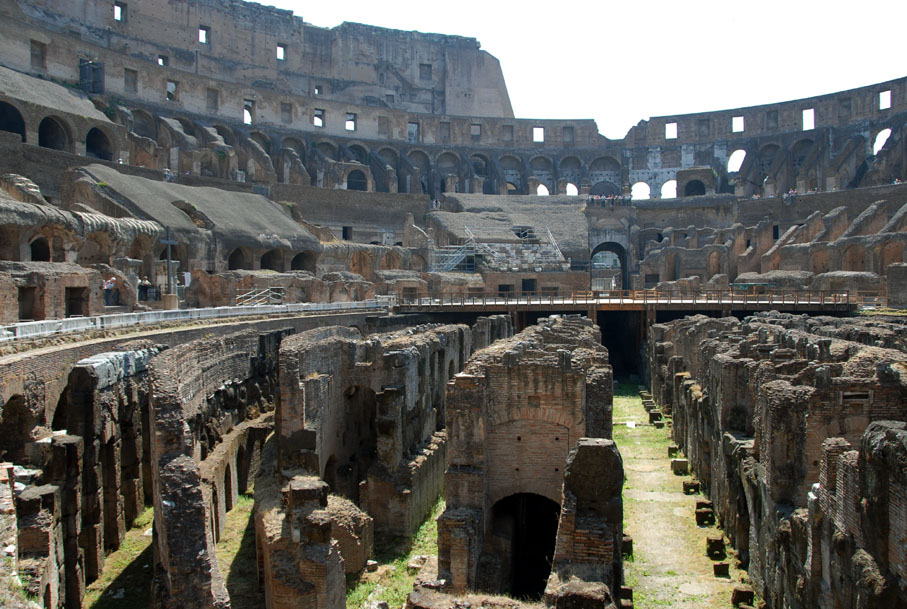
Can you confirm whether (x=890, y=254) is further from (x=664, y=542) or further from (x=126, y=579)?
(x=126, y=579)

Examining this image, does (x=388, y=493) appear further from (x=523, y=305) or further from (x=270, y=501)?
(x=523, y=305)

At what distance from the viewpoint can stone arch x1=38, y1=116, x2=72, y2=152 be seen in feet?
135

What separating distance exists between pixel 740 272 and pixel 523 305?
63.1 ft

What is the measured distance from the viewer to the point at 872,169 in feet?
173

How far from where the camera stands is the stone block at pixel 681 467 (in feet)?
53.3

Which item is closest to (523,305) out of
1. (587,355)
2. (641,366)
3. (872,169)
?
(641,366)

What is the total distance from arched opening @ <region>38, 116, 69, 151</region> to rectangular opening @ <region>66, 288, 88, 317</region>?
25071 mm

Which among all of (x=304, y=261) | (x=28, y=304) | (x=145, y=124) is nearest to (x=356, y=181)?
(x=145, y=124)

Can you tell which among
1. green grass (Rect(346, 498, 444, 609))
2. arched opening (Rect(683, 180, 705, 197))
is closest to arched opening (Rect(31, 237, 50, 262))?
green grass (Rect(346, 498, 444, 609))

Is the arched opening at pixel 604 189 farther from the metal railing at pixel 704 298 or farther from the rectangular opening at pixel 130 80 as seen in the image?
the rectangular opening at pixel 130 80

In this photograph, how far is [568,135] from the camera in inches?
2657

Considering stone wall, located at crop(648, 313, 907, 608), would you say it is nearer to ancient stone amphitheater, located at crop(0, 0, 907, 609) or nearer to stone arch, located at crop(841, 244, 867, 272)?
ancient stone amphitheater, located at crop(0, 0, 907, 609)

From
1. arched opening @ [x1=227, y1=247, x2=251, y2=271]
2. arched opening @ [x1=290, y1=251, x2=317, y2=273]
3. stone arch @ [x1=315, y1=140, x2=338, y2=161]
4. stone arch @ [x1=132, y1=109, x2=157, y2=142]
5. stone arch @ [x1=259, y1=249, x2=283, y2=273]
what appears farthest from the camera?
stone arch @ [x1=315, y1=140, x2=338, y2=161]

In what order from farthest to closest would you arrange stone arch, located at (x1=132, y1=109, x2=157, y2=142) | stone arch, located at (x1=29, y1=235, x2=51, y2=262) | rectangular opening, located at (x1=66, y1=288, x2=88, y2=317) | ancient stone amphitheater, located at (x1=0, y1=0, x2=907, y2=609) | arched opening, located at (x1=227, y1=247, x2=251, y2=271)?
stone arch, located at (x1=132, y1=109, x2=157, y2=142) < arched opening, located at (x1=227, y1=247, x2=251, y2=271) < stone arch, located at (x1=29, y1=235, x2=51, y2=262) < rectangular opening, located at (x1=66, y1=288, x2=88, y2=317) < ancient stone amphitheater, located at (x1=0, y1=0, x2=907, y2=609)
